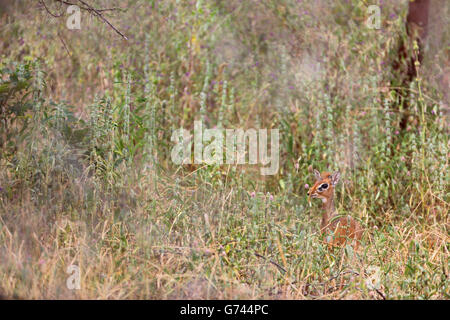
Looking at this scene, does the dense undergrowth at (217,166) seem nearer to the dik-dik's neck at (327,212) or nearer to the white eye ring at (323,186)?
the dik-dik's neck at (327,212)

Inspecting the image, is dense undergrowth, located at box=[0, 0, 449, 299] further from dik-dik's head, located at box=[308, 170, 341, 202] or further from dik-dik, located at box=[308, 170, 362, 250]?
dik-dik's head, located at box=[308, 170, 341, 202]

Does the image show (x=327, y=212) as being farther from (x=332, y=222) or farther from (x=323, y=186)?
(x=323, y=186)

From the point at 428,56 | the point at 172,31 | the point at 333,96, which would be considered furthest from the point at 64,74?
the point at 428,56

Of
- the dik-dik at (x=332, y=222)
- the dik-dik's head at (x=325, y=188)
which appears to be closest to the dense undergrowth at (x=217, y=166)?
the dik-dik at (x=332, y=222)

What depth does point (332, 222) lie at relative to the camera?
5293mm

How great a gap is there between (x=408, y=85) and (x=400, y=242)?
235 centimetres

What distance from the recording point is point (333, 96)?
268 inches

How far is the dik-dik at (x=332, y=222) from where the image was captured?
4.87 m

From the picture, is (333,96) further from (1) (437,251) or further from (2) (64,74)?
(2) (64,74)

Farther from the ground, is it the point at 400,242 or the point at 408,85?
the point at 408,85

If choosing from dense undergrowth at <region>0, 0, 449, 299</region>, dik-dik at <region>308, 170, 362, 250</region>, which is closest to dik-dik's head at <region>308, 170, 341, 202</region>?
dik-dik at <region>308, 170, 362, 250</region>

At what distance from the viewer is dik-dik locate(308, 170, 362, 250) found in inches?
192

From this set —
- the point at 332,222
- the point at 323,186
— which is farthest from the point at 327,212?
the point at 323,186
